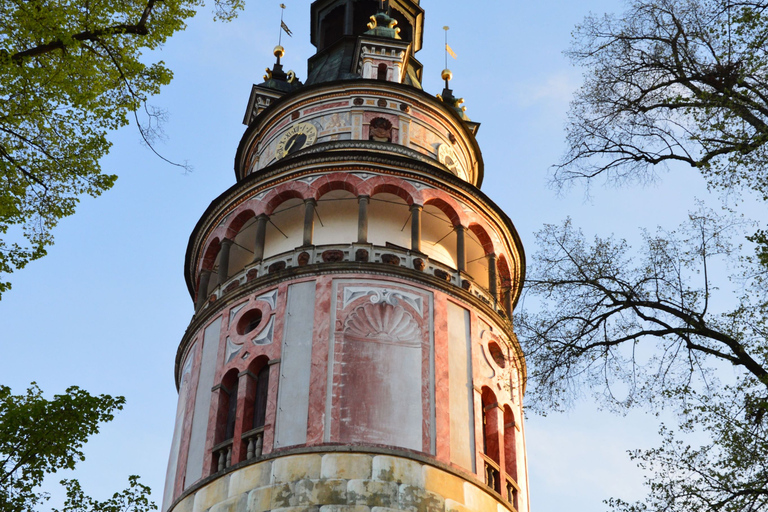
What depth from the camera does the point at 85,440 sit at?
53.9 feet

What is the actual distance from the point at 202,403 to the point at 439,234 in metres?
7.67

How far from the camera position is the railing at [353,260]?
25.3 metres

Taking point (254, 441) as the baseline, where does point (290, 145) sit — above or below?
above

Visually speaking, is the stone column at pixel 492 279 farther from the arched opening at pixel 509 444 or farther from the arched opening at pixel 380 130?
the arched opening at pixel 380 130

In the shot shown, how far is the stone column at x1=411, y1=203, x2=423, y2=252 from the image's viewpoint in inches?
1025

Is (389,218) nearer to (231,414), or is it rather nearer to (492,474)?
(231,414)

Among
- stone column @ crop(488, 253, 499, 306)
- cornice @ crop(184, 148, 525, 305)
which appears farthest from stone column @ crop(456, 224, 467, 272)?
cornice @ crop(184, 148, 525, 305)

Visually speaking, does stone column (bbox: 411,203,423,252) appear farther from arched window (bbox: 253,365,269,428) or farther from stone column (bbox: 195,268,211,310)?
stone column (bbox: 195,268,211,310)

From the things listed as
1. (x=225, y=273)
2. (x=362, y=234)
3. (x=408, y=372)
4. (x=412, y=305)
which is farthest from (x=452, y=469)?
(x=225, y=273)

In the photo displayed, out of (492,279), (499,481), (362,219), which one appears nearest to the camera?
(499,481)

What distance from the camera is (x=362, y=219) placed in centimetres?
2609

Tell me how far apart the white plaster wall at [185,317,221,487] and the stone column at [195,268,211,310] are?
58.1 inches

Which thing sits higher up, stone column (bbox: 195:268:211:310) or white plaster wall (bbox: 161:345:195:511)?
stone column (bbox: 195:268:211:310)

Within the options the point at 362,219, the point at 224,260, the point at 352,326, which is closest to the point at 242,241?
the point at 224,260
